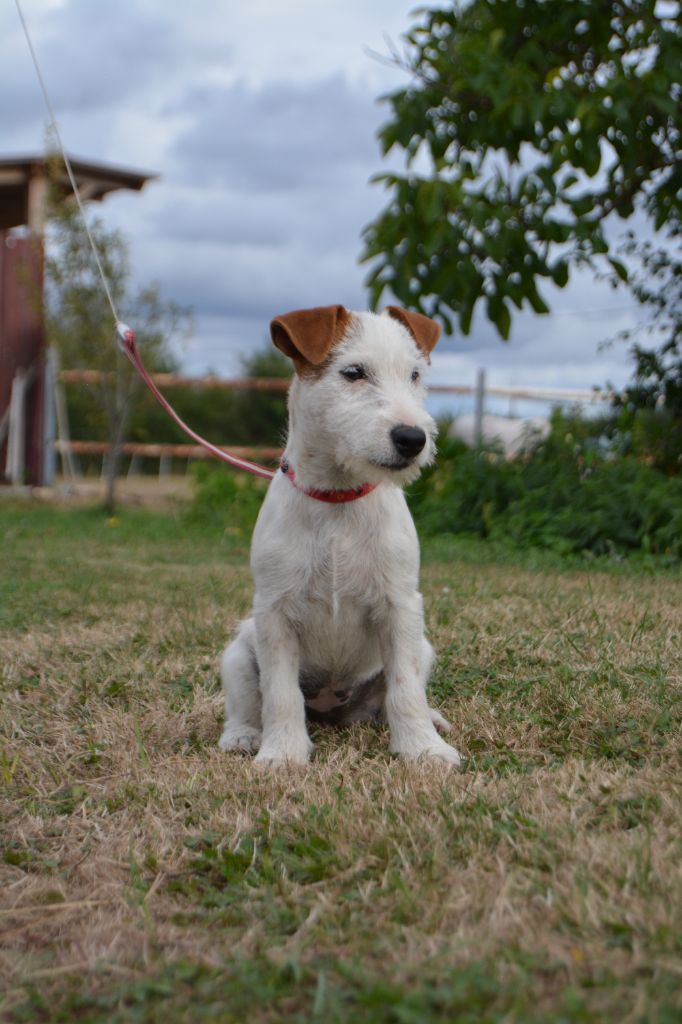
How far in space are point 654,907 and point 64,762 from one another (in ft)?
7.17

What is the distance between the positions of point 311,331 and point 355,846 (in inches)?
65.3

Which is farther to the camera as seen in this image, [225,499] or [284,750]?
[225,499]

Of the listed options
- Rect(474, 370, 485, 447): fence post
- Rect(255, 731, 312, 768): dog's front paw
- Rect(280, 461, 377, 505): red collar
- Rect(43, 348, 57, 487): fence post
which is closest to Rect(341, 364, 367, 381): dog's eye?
Rect(280, 461, 377, 505): red collar

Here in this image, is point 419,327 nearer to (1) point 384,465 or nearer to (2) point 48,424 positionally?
(1) point 384,465

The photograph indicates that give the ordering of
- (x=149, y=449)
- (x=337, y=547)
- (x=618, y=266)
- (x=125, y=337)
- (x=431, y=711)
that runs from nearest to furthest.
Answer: (x=337, y=547) → (x=431, y=711) → (x=125, y=337) → (x=618, y=266) → (x=149, y=449)

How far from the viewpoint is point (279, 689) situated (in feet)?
11.8

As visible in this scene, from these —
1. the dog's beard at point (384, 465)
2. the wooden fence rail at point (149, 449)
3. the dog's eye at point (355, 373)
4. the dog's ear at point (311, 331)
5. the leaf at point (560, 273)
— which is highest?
the leaf at point (560, 273)

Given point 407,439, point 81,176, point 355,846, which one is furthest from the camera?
point 81,176

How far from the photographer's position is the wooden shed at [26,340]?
15531mm

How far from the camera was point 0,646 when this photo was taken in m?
5.27

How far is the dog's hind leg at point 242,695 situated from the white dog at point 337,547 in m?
0.16

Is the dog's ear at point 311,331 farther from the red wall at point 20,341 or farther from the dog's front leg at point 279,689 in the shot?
the red wall at point 20,341

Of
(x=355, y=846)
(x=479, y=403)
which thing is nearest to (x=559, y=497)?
(x=479, y=403)

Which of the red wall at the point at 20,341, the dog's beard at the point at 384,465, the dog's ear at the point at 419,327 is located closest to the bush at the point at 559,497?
the dog's ear at the point at 419,327
